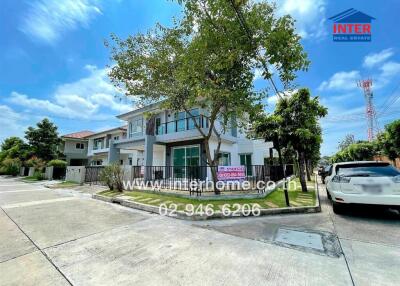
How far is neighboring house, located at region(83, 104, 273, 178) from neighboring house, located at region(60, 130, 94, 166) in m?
17.4

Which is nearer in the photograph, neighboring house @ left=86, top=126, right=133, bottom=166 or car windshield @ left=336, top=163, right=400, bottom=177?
car windshield @ left=336, top=163, right=400, bottom=177

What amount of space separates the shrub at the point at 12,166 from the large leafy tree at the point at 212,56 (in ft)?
99.9

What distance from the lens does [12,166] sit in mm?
30562

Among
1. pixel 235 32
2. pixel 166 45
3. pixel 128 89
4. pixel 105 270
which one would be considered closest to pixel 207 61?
pixel 235 32

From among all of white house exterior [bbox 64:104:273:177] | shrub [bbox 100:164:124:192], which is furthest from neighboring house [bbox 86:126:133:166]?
shrub [bbox 100:164:124:192]

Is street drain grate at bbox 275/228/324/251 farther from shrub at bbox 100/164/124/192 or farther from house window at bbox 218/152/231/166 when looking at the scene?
house window at bbox 218/152/231/166

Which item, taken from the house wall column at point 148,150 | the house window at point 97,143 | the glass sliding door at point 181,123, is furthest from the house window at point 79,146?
the glass sliding door at point 181,123

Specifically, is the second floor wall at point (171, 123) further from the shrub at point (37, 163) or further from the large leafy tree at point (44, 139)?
the large leafy tree at point (44, 139)

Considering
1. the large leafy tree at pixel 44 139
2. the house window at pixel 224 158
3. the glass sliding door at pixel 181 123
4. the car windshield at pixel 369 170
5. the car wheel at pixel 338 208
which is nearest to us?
the car windshield at pixel 369 170

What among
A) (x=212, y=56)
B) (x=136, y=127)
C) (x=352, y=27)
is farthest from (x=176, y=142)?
(x=352, y=27)

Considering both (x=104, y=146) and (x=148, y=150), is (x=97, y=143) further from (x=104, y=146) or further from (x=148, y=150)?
(x=148, y=150)

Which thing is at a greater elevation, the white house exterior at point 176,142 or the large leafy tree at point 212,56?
the large leafy tree at point 212,56

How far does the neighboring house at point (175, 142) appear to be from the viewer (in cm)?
1472

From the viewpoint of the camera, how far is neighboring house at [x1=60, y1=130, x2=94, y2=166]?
32562 millimetres
